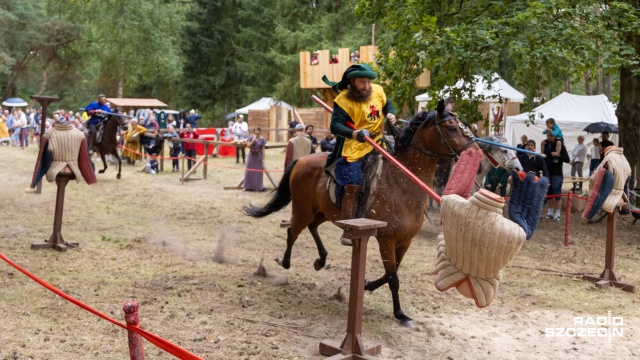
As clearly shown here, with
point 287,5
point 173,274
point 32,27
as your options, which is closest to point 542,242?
point 173,274

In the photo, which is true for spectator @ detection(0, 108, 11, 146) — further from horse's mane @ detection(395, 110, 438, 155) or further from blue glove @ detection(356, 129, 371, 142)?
blue glove @ detection(356, 129, 371, 142)

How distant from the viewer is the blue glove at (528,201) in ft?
14.8

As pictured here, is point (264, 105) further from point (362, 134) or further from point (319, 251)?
point (362, 134)

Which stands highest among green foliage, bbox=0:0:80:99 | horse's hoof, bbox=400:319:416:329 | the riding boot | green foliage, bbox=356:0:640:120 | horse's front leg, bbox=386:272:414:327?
green foliage, bbox=0:0:80:99

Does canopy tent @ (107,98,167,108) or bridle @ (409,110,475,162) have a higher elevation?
canopy tent @ (107,98,167,108)

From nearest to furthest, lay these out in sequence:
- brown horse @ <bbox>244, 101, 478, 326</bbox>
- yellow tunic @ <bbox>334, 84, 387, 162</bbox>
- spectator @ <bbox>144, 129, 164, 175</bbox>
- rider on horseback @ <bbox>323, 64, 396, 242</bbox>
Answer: brown horse @ <bbox>244, 101, 478, 326</bbox>
rider on horseback @ <bbox>323, 64, 396, 242</bbox>
yellow tunic @ <bbox>334, 84, 387, 162</bbox>
spectator @ <bbox>144, 129, 164, 175</bbox>

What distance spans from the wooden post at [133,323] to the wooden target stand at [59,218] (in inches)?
213

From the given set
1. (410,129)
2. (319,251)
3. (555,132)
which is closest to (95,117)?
(555,132)

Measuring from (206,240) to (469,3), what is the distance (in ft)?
22.3

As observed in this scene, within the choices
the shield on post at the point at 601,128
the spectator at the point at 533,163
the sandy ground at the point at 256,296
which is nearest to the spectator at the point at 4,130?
the sandy ground at the point at 256,296

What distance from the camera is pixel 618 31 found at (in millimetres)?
11078

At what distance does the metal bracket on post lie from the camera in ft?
16.4

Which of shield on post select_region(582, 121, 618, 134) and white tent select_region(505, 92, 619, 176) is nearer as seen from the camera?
shield on post select_region(582, 121, 618, 134)

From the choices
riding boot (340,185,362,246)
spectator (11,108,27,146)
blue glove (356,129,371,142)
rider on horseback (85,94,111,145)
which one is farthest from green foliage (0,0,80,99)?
blue glove (356,129,371,142)
